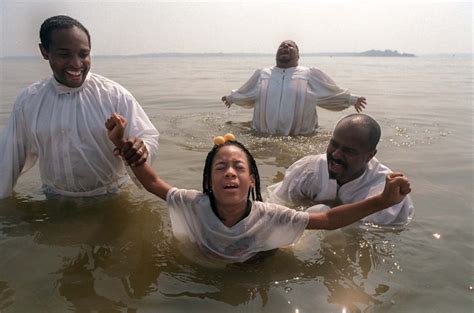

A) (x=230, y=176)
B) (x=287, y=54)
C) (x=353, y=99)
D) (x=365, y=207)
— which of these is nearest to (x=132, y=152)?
(x=230, y=176)

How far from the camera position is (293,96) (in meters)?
7.02

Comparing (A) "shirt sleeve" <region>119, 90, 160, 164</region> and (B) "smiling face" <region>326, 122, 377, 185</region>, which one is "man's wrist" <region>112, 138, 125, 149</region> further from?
(B) "smiling face" <region>326, 122, 377, 185</region>

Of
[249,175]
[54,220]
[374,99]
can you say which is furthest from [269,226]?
[374,99]

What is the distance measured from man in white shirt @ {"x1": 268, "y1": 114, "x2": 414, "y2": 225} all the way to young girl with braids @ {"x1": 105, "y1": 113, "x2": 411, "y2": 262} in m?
1.04

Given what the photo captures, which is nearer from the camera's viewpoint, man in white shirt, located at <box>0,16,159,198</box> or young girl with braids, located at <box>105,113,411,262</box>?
young girl with braids, located at <box>105,113,411,262</box>

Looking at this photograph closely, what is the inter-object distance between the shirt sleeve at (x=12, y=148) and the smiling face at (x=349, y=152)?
2.65 m

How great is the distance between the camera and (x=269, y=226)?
3082mm

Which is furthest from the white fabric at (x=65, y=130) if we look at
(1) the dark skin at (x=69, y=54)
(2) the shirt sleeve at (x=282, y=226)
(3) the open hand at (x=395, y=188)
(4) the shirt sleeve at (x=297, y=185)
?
(3) the open hand at (x=395, y=188)

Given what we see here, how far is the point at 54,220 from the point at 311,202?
2.30 metres

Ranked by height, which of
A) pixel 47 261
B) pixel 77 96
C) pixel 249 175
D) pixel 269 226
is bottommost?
pixel 47 261

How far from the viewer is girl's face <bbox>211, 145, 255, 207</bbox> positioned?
286 cm

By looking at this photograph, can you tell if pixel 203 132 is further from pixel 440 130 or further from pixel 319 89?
pixel 440 130

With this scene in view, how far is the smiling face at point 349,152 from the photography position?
385 centimetres

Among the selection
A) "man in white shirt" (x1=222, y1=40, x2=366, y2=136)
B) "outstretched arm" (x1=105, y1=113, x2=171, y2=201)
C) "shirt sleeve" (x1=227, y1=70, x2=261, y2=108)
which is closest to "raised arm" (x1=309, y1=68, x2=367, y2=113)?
"man in white shirt" (x1=222, y1=40, x2=366, y2=136)
